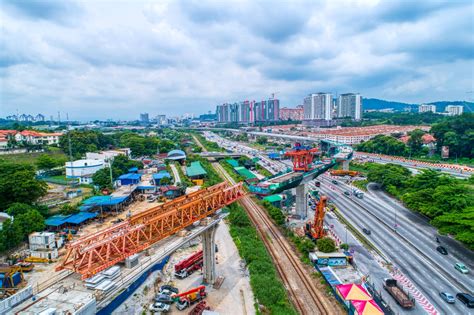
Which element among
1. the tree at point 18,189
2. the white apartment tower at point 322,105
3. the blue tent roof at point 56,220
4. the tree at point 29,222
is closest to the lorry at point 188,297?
the tree at point 29,222

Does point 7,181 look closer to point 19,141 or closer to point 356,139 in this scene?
point 19,141

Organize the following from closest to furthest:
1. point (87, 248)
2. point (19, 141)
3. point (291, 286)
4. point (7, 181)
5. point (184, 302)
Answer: point (87, 248) → point (184, 302) → point (291, 286) → point (7, 181) → point (19, 141)

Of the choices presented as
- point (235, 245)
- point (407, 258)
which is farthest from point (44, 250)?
point (407, 258)

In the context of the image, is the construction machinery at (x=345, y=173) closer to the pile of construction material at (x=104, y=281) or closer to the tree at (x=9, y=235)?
the pile of construction material at (x=104, y=281)

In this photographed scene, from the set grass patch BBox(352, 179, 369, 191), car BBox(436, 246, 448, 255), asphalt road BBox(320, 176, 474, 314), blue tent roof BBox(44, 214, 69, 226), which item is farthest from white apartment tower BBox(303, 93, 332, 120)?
blue tent roof BBox(44, 214, 69, 226)

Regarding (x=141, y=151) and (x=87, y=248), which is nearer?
(x=87, y=248)

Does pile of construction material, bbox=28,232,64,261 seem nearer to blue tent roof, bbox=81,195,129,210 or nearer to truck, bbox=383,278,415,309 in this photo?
blue tent roof, bbox=81,195,129,210

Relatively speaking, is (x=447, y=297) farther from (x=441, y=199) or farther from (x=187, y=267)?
(x=187, y=267)
